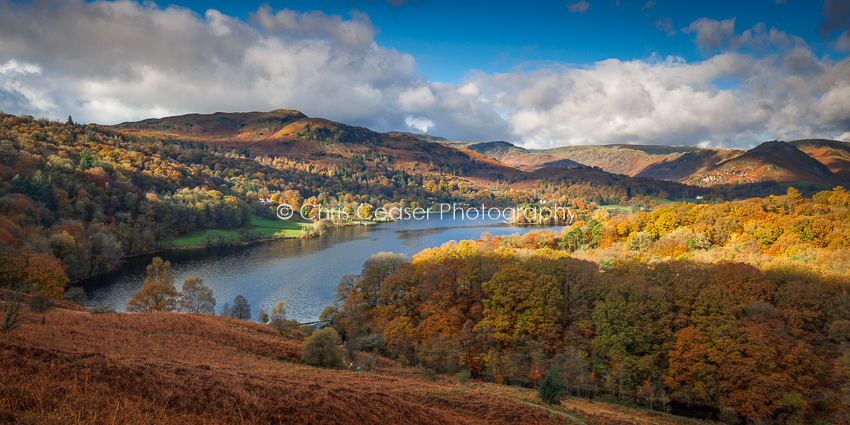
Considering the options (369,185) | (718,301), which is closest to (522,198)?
(369,185)

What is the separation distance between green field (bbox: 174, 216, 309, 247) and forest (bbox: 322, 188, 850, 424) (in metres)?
48.5

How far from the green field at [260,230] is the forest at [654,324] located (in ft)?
159

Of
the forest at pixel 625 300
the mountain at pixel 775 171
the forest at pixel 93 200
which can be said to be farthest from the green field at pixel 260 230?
the mountain at pixel 775 171

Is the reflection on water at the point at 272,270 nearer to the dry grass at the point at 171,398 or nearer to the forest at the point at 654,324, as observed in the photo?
the forest at the point at 654,324

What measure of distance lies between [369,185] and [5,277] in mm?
152834

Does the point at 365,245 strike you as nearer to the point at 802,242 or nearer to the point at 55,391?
the point at 802,242

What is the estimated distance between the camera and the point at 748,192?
150 meters

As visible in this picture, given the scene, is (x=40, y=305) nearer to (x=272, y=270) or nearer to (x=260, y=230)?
(x=272, y=270)

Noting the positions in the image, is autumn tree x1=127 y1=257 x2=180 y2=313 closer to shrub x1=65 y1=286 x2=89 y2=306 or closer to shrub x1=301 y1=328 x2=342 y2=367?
shrub x1=65 y1=286 x2=89 y2=306

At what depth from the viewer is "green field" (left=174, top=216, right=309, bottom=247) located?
227ft

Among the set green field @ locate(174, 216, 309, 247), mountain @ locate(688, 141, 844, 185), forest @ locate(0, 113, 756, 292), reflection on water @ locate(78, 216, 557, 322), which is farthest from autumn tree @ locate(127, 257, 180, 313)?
mountain @ locate(688, 141, 844, 185)

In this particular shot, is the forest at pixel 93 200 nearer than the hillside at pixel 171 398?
No

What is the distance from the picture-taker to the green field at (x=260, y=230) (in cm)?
6931

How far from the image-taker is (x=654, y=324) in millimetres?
22656
